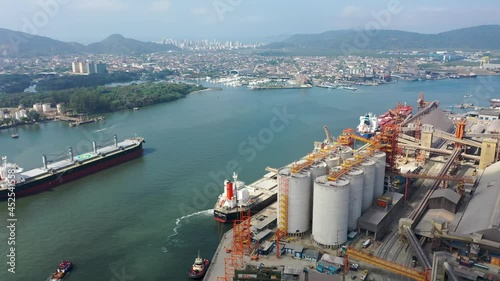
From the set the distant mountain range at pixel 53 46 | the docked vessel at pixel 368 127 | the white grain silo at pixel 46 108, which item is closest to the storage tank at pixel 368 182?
the docked vessel at pixel 368 127

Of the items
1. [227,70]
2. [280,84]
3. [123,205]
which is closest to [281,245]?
[123,205]

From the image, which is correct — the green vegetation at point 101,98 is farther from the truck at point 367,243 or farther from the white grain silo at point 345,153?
the truck at point 367,243

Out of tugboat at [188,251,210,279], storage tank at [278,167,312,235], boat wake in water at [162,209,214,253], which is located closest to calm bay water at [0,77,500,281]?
boat wake in water at [162,209,214,253]

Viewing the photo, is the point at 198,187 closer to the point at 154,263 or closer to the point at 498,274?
the point at 154,263

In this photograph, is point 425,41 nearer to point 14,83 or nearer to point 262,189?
point 14,83

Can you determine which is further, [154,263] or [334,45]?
[334,45]

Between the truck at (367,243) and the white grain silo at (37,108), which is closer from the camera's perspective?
the truck at (367,243)
